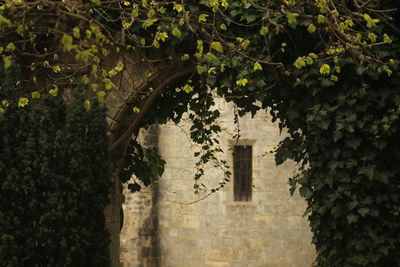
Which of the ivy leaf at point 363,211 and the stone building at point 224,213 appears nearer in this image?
the ivy leaf at point 363,211

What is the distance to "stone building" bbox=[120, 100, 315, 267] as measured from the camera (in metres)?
14.7

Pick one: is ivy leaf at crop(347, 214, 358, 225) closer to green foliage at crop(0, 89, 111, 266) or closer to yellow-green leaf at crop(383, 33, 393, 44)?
yellow-green leaf at crop(383, 33, 393, 44)

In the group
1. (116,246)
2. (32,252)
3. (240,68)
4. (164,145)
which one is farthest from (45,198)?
(164,145)

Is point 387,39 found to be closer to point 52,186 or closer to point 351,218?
point 351,218

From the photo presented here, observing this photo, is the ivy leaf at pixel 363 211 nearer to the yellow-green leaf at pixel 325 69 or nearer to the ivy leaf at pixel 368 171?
the ivy leaf at pixel 368 171

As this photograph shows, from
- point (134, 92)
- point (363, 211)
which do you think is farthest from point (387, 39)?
point (134, 92)

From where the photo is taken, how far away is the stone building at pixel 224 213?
48.3 feet

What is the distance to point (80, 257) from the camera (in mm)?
7004

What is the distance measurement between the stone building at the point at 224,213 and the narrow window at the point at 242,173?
2cm

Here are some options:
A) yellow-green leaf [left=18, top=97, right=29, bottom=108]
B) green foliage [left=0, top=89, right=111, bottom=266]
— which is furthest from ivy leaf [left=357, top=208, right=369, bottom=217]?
yellow-green leaf [left=18, top=97, right=29, bottom=108]

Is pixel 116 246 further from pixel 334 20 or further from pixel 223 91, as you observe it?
pixel 334 20

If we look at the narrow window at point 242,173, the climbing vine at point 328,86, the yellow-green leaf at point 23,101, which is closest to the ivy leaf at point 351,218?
the climbing vine at point 328,86

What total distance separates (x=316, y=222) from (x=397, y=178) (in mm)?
795

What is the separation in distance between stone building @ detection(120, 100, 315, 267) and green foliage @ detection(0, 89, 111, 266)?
7513mm
